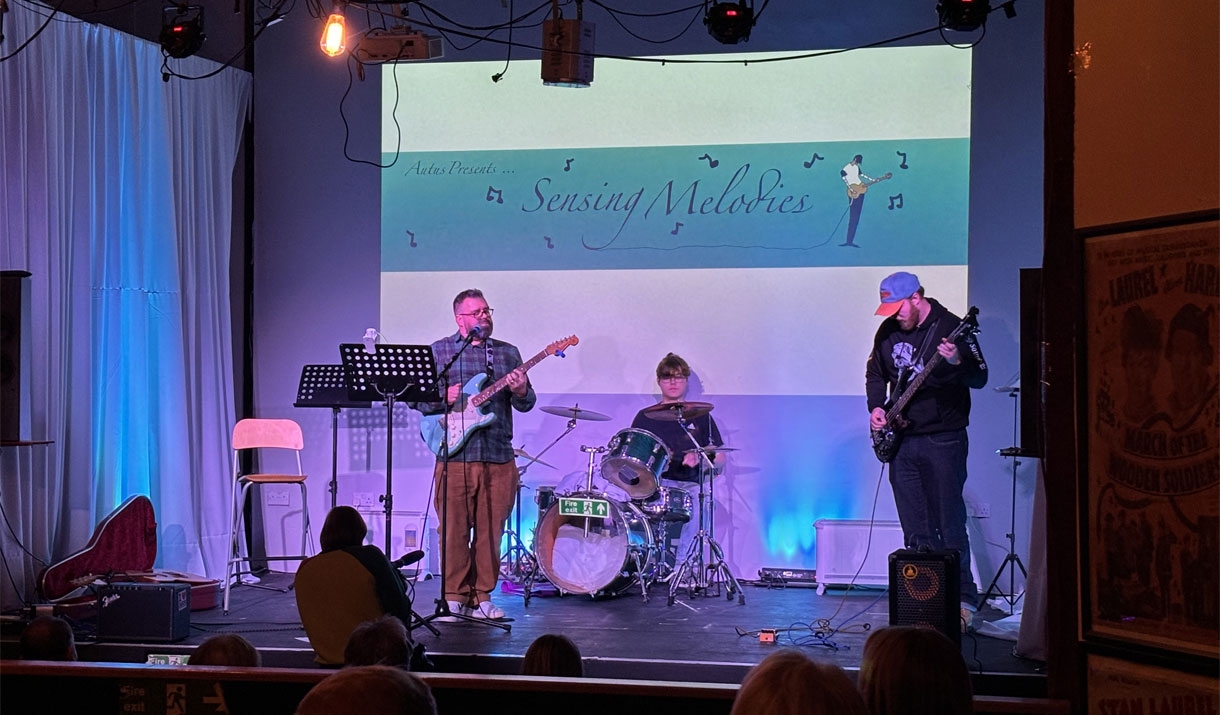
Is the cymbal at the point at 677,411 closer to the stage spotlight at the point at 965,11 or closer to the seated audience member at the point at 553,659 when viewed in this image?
the stage spotlight at the point at 965,11

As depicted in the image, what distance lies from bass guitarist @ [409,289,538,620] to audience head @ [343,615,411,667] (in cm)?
294

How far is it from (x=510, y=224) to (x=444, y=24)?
163cm

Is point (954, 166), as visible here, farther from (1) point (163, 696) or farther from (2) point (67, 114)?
(1) point (163, 696)

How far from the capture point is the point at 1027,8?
7.67 metres

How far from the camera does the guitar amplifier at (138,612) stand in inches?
220

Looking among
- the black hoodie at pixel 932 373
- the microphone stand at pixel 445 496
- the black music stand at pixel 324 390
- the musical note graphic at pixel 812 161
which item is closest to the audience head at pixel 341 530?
the microphone stand at pixel 445 496

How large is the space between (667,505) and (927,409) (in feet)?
5.75

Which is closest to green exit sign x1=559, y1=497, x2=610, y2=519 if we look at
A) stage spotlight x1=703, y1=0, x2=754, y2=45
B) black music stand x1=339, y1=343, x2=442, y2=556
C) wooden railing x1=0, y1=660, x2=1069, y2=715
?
black music stand x1=339, y1=343, x2=442, y2=556

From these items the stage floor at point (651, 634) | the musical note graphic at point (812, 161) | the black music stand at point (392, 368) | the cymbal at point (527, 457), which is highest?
the musical note graphic at point (812, 161)

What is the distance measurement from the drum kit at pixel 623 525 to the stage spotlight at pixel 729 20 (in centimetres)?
223

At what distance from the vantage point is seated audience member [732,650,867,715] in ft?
5.10

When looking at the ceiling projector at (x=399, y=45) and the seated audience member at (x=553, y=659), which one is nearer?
the seated audience member at (x=553, y=659)

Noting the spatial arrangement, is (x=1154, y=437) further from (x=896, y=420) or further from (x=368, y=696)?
(x=896, y=420)

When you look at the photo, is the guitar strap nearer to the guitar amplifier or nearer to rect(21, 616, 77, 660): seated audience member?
the guitar amplifier
